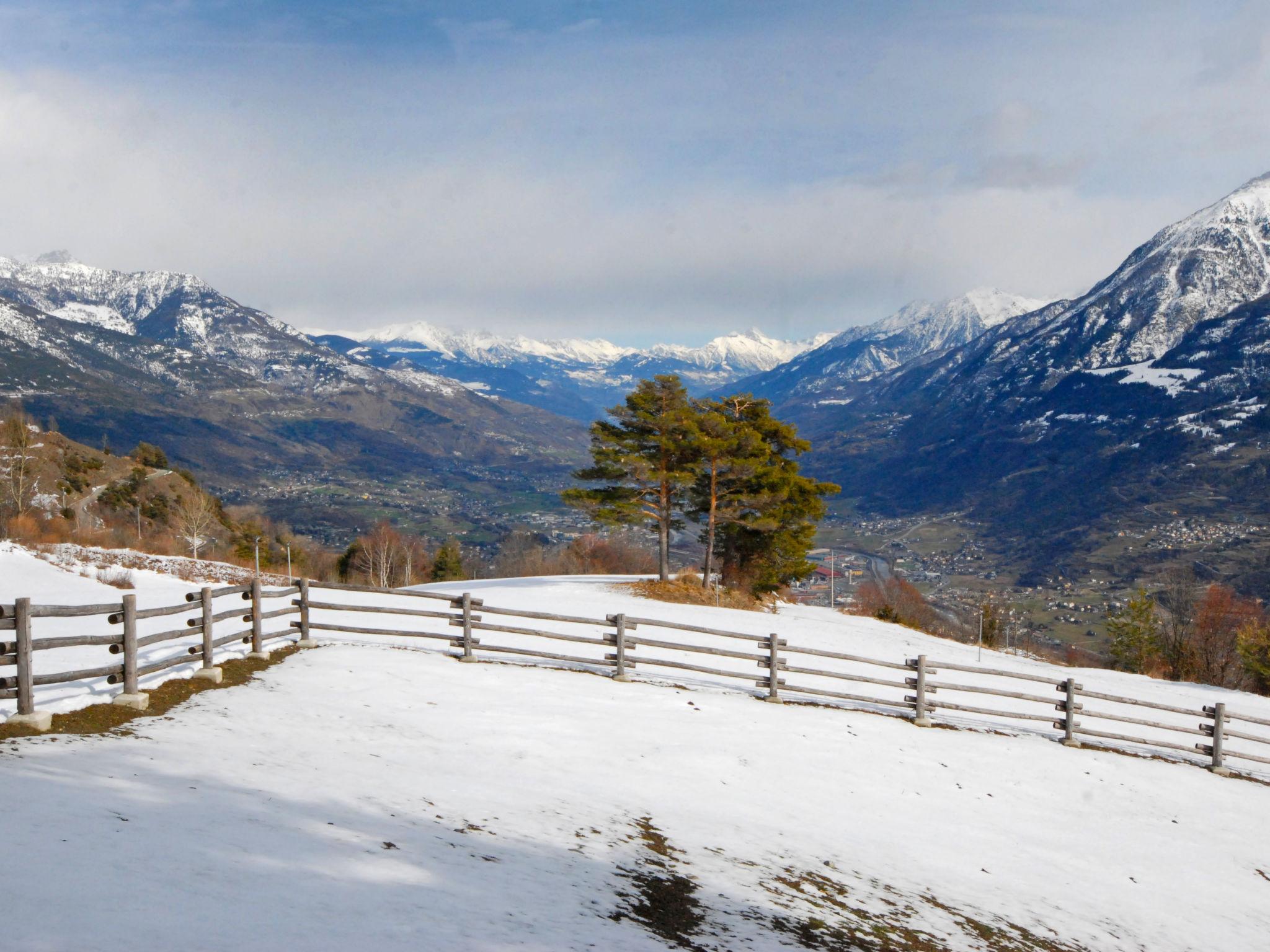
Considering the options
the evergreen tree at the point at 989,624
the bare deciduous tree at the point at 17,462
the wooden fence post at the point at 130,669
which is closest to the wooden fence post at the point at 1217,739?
the wooden fence post at the point at 130,669

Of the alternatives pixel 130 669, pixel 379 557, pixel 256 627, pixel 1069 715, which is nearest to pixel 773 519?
pixel 1069 715

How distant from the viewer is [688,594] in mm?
35281

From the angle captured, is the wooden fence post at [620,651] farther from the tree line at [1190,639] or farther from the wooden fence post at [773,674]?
the tree line at [1190,639]

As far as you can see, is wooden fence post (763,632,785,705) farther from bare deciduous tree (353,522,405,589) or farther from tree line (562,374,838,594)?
bare deciduous tree (353,522,405,589)

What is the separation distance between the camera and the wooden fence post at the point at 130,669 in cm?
1047

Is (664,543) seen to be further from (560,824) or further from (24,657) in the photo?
(24,657)

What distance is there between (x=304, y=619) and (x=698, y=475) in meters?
20.9

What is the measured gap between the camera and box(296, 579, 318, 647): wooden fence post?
643 inches

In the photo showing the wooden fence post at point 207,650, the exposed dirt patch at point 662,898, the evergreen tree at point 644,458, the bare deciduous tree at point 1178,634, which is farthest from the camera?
the bare deciduous tree at point 1178,634

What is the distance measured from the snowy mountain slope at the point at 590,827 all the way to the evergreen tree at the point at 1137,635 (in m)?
52.6

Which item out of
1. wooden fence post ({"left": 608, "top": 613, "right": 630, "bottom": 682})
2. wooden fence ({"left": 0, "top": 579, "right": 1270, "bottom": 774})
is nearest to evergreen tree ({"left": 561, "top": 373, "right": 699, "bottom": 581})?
wooden fence ({"left": 0, "top": 579, "right": 1270, "bottom": 774})

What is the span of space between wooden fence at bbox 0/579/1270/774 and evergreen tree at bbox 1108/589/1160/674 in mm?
40821

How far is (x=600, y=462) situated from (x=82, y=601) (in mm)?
18982

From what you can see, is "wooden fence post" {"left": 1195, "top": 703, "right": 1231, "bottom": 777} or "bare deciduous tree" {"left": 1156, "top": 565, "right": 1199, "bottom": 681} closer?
"wooden fence post" {"left": 1195, "top": 703, "right": 1231, "bottom": 777}
